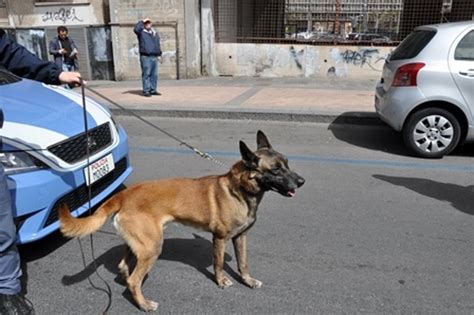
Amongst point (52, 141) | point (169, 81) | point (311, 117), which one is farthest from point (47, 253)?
point (169, 81)

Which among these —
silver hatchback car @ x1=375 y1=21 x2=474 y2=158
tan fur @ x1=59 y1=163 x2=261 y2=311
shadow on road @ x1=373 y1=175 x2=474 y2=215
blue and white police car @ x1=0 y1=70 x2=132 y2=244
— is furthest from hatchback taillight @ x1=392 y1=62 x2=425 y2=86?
tan fur @ x1=59 y1=163 x2=261 y2=311

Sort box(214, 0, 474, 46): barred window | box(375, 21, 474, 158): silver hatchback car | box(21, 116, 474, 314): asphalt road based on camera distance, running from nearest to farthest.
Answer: box(21, 116, 474, 314): asphalt road, box(375, 21, 474, 158): silver hatchback car, box(214, 0, 474, 46): barred window

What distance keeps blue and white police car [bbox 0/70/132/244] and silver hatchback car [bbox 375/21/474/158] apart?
3799 millimetres

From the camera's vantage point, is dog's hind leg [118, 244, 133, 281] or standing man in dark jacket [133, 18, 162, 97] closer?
dog's hind leg [118, 244, 133, 281]

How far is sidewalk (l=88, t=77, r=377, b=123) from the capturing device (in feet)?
27.0

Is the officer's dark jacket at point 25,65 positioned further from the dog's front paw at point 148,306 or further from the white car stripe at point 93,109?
the dog's front paw at point 148,306

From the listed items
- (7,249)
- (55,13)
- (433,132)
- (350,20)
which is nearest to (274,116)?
(433,132)

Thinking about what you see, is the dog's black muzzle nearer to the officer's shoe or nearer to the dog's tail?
the dog's tail

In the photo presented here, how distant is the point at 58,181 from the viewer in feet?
10.1

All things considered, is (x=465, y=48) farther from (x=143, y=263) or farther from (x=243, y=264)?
(x=143, y=263)

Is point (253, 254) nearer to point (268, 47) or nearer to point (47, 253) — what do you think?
point (47, 253)

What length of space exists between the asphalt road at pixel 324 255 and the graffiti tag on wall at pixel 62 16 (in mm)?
10317

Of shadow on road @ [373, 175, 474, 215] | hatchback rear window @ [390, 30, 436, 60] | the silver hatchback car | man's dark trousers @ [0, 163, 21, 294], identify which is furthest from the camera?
hatchback rear window @ [390, 30, 436, 60]

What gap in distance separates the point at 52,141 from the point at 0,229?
0.86 m
